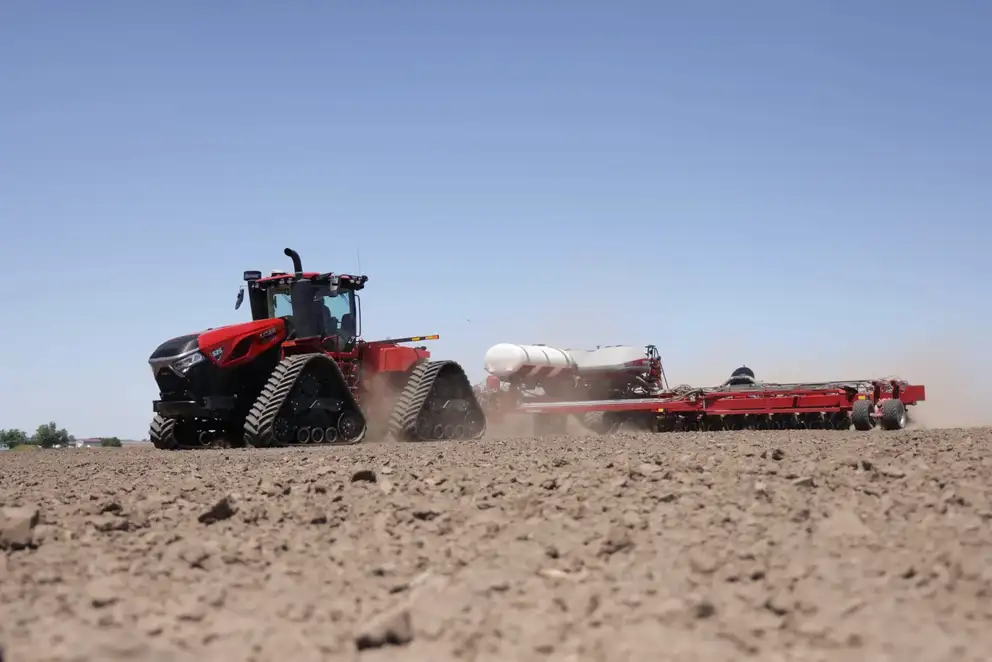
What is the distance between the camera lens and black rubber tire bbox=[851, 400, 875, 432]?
1705 centimetres

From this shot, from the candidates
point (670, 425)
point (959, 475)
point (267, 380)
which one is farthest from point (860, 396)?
point (959, 475)

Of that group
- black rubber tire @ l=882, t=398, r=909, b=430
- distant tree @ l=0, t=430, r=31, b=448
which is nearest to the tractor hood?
black rubber tire @ l=882, t=398, r=909, b=430

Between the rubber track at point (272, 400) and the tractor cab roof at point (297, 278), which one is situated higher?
the tractor cab roof at point (297, 278)

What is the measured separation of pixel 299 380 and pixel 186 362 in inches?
66.2

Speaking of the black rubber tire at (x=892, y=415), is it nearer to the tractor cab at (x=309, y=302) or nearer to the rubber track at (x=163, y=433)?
the tractor cab at (x=309, y=302)

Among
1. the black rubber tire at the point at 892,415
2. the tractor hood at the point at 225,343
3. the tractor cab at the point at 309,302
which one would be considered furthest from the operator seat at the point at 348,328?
the black rubber tire at the point at 892,415

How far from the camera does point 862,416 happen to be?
17094 mm

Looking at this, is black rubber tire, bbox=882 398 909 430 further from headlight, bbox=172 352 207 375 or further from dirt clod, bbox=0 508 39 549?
dirt clod, bbox=0 508 39 549

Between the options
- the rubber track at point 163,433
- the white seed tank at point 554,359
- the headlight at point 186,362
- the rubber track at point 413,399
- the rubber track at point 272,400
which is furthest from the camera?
the white seed tank at point 554,359

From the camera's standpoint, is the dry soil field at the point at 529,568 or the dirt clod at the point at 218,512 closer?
the dry soil field at the point at 529,568

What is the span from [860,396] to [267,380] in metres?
10.7

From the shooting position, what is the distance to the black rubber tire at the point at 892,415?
1695 centimetres

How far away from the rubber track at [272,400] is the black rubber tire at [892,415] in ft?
33.6

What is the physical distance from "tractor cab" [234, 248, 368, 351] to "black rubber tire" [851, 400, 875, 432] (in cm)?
917
